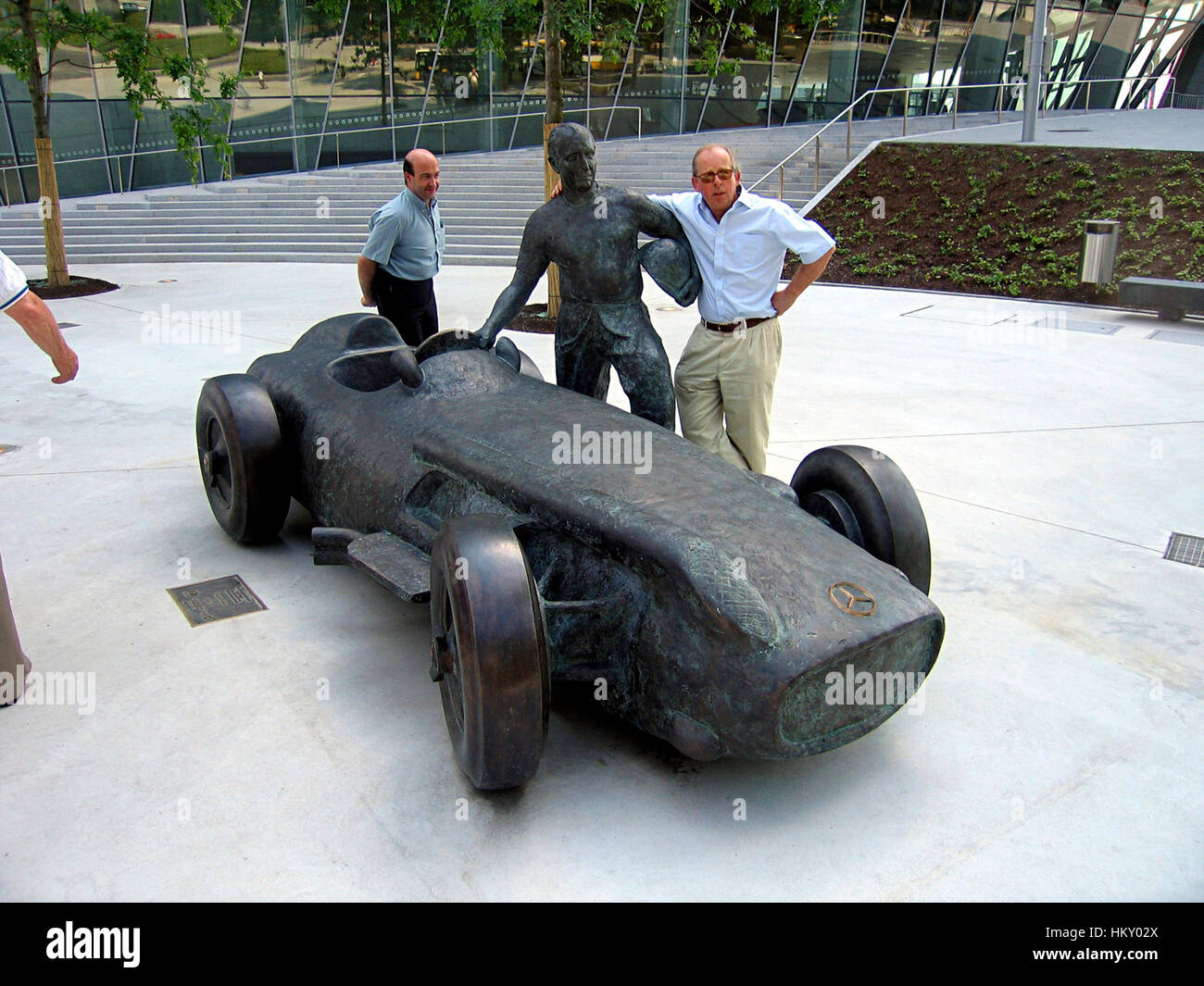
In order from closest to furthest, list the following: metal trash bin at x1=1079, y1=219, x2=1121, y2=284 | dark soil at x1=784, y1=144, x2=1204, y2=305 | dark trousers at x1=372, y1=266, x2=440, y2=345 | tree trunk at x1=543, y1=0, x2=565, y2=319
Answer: dark trousers at x1=372, y1=266, x2=440, y2=345 < tree trunk at x1=543, y1=0, x2=565, y2=319 < metal trash bin at x1=1079, y1=219, x2=1121, y2=284 < dark soil at x1=784, y1=144, x2=1204, y2=305

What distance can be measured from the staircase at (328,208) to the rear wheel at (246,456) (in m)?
10.4

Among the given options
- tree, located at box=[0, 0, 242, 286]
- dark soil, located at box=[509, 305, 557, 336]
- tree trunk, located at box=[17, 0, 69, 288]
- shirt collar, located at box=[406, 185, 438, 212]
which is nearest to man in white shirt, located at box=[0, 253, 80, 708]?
shirt collar, located at box=[406, 185, 438, 212]

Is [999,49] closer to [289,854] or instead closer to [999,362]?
[999,362]

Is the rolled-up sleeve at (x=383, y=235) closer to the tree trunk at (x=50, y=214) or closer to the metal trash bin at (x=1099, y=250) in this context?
the tree trunk at (x=50, y=214)

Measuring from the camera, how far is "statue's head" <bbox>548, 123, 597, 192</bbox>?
14.3ft

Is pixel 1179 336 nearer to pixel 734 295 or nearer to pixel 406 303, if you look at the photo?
pixel 734 295

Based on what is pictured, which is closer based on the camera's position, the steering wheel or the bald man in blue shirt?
the steering wheel

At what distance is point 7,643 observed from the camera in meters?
3.85

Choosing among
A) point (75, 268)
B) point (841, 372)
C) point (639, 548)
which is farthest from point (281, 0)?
point (639, 548)

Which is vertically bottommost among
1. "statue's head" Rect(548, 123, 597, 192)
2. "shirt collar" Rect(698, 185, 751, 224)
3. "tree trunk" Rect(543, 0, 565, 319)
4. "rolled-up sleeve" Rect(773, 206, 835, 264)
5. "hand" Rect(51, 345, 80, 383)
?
"hand" Rect(51, 345, 80, 383)

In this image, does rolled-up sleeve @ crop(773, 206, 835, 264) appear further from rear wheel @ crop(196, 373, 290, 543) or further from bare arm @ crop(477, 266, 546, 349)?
rear wheel @ crop(196, 373, 290, 543)

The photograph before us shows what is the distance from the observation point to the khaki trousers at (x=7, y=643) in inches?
150

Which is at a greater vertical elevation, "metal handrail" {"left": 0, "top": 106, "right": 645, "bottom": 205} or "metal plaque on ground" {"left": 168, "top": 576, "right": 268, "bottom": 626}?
"metal handrail" {"left": 0, "top": 106, "right": 645, "bottom": 205}
